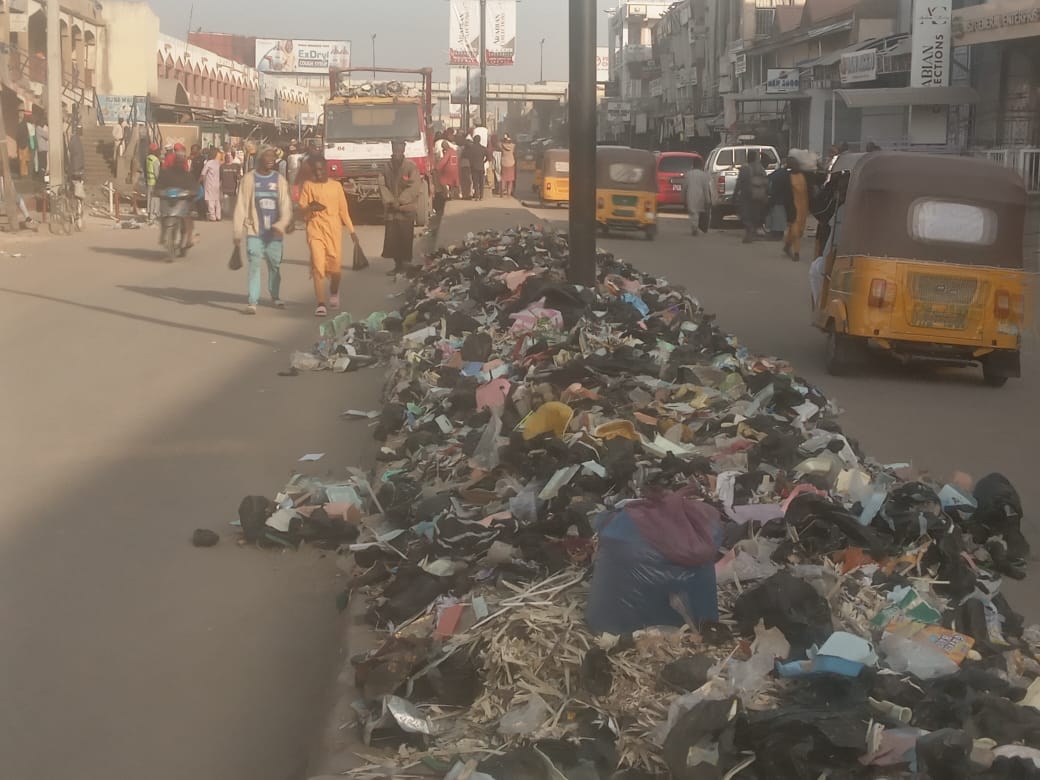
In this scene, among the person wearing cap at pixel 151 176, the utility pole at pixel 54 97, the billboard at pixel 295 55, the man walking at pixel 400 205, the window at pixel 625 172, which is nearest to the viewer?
the man walking at pixel 400 205

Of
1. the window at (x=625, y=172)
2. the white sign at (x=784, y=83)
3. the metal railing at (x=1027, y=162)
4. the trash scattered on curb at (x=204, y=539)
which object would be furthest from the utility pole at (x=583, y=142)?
the white sign at (x=784, y=83)

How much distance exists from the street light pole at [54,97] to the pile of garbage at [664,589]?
21.4 meters

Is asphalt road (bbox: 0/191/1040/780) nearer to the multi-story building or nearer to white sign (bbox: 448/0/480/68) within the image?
white sign (bbox: 448/0/480/68)

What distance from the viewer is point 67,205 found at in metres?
27.7

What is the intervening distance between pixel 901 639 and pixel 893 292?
7.37m

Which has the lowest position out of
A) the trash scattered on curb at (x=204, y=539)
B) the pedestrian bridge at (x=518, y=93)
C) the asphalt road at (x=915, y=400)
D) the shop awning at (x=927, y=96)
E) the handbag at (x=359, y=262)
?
the trash scattered on curb at (x=204, y=539)

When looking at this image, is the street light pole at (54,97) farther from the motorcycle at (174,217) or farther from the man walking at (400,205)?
the man walking at (400,205)

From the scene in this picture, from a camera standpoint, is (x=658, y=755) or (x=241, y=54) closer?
(x=658, y=755)

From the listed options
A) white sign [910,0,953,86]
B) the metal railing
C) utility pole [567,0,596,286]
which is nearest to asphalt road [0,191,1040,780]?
utility pole [567,0,596,286]

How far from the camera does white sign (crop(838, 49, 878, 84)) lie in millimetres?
35562

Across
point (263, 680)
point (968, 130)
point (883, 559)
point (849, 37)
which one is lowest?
point (263, 680)

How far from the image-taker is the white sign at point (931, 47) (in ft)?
101

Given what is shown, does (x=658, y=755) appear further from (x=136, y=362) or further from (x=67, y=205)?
(x=67, y=205)

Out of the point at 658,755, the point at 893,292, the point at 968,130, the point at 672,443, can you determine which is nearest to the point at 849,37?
the point at 968,130
